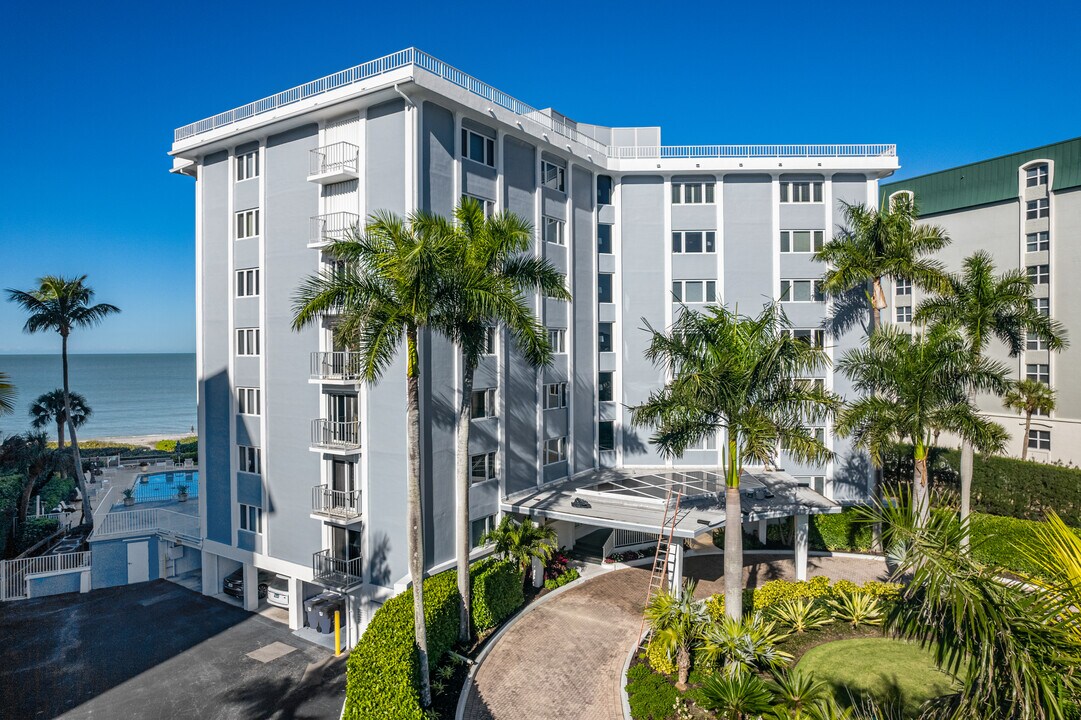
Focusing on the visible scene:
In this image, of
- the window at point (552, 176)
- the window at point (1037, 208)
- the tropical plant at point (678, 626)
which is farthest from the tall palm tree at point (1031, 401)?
the tropical plant at point (678, 626)

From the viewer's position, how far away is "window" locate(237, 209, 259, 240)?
24688 millimetres

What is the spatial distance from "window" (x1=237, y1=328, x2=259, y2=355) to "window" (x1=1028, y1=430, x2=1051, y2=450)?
41.5 m

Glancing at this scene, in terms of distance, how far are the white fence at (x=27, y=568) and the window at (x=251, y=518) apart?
25.5 ft

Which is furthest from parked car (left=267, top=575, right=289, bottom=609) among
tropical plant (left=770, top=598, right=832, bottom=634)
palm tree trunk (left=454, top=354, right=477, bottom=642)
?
tropical plant (left=770, top=598, right=832, bottom=634)

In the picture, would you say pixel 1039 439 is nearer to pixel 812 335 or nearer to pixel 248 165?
pixel 812 335

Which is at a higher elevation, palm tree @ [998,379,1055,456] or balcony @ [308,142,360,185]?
balcony @ [308,142,360,185]

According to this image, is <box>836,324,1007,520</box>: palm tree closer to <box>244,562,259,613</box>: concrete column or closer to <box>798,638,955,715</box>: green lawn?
<box>798,638,955,715</box>: green lawn

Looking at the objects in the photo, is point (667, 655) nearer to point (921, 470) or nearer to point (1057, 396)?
point (921, 470)

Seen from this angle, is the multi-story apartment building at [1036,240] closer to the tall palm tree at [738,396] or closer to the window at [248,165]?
the tall palm tree at [738,396]

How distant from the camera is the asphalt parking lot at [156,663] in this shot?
1777 centimetres

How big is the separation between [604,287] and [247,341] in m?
16.3

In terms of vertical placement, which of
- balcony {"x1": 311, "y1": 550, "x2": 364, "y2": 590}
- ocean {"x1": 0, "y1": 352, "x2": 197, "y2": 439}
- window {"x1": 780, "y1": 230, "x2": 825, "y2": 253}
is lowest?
ocean {"x1": 0, "y1": 352, "x2": 197, "y2": 439}

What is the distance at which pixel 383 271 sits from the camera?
51.1 ft

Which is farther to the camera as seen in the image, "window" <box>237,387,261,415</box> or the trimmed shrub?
"window" <box>237,387,261,415</box>
